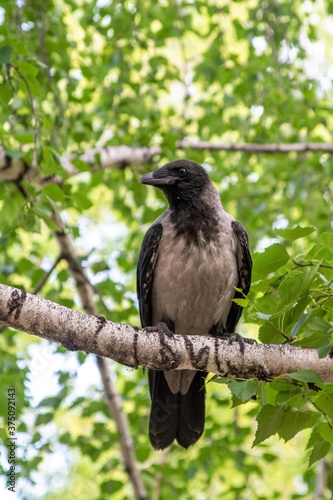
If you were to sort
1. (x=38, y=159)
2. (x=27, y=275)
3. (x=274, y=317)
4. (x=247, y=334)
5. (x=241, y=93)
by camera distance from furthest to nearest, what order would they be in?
1. (x=247, y=334)
2. (x=241, y=93)
3. (x=27, y=275)
4. (x=38, y=159)
5. (x=274, y=317)

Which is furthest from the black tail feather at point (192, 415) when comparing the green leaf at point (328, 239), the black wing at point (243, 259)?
the green leaf at point (328, 239)

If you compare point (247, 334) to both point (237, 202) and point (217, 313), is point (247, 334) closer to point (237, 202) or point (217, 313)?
point (237, 202)

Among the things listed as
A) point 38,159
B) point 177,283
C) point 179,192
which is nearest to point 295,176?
point 179,192

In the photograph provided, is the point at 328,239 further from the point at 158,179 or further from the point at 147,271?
the point at 158,179

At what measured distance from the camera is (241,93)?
6.80 m

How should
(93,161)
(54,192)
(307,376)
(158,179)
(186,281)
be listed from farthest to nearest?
(93,161), (158,179), (186,281), (54,192), (307,376)

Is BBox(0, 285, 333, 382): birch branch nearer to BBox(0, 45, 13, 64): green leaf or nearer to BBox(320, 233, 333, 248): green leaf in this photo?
BBox(320, 233, 333, 248): green leaf

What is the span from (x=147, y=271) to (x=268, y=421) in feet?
6.71

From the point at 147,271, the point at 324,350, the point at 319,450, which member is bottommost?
the point at 319,450

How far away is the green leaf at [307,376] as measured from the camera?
9.32 ft

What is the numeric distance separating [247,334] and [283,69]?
10.5 feet

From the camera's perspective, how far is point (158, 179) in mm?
5125

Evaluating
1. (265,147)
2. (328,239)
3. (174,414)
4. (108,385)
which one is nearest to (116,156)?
(265,147)

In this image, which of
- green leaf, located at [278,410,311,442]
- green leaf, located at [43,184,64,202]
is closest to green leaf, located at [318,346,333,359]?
green leaf, located at [278,410,311,442]
